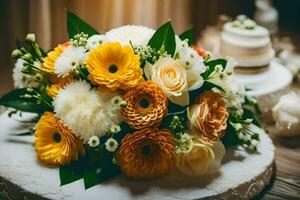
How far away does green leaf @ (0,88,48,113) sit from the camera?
1256 mm

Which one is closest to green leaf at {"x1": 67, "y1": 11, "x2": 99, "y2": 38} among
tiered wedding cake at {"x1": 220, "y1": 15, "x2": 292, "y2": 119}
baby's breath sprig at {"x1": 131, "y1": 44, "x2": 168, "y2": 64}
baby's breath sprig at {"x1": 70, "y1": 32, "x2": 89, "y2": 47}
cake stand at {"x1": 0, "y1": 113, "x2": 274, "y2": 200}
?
baby's breath sprig at {"x1": 70, "y1": 32, "x2": 89, "y2": 47}

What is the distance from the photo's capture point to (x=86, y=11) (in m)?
2.11

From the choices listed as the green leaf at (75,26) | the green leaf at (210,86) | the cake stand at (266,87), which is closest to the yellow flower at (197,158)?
the green leaf at (210,86)

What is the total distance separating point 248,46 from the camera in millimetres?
1777

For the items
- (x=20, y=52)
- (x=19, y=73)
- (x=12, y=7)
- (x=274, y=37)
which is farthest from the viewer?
(x=274, y=37)

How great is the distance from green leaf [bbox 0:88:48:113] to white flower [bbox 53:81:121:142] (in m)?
0.13

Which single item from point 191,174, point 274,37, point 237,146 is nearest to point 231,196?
point 191,174

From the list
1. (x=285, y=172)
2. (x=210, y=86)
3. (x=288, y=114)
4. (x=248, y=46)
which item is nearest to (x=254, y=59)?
(x=248, y=46)

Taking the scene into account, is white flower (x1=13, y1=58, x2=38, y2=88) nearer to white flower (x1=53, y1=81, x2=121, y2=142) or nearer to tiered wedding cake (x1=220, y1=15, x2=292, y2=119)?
white flower (x1=53, y1=81, x2=121, y2=142)

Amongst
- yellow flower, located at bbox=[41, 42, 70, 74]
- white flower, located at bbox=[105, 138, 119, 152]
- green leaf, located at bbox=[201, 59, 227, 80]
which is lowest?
white flower, located at bbox=[105, 138, 119, 152]

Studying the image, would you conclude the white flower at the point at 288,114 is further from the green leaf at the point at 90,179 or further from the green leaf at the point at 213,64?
the green leaf at the point at 90,179

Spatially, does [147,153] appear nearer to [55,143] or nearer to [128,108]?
[128,108]

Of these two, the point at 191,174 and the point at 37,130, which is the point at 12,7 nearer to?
the point at 37,130

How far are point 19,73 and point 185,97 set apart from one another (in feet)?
1.50
